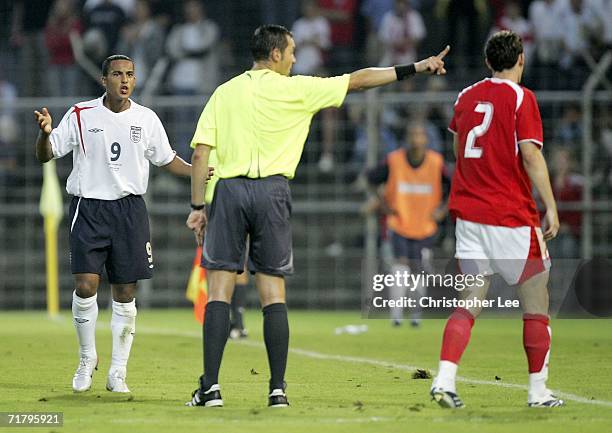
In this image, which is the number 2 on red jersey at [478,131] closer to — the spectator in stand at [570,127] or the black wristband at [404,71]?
the black wristband at [404,71]

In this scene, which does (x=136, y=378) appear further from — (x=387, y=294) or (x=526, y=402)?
(x=387, y=294)

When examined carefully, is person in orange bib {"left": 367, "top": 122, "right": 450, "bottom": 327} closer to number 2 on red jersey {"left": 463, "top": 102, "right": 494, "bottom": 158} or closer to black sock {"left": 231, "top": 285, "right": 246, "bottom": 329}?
black sock {"left": 231, "top": 285, "right": 246, "bottom": 329}

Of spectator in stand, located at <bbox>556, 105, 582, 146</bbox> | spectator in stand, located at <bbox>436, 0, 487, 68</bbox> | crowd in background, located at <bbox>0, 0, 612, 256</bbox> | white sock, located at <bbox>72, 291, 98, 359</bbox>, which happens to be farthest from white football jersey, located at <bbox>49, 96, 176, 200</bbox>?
spectator in stand, located at <bbox>436, 0, 487, 68</bbox>

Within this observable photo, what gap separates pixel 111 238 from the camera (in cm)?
879

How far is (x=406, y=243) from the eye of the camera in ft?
53.8

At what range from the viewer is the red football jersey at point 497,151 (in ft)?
24.5

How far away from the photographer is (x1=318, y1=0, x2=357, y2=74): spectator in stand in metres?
20.1

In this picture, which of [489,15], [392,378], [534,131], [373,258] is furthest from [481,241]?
[489,15]

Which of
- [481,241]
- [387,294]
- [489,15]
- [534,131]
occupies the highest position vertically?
[489,15]

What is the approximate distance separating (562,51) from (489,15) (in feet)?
4.34

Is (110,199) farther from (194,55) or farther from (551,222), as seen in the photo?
(194,55)

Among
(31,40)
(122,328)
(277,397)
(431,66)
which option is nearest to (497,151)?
(431,66)

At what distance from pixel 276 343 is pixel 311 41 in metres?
12.6

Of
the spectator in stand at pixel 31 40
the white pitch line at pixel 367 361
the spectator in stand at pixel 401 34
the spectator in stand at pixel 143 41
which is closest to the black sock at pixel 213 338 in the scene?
the white pitch line at pixel 367 361
